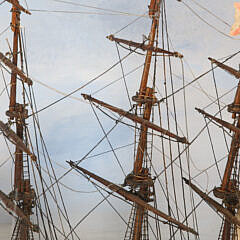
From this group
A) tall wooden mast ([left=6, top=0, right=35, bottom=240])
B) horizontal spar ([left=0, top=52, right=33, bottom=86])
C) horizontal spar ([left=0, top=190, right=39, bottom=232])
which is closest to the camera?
horizontal spar ([left=0, top=190, right=39, bottom=232])

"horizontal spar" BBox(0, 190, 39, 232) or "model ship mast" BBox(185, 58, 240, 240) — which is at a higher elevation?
"model ship mast" BBox(185, 58, 240, 240)

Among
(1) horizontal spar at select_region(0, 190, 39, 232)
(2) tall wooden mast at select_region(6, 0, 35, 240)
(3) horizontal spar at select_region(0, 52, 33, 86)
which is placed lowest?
(1) horizontal spar at select_region(0, 190, 39, 232)

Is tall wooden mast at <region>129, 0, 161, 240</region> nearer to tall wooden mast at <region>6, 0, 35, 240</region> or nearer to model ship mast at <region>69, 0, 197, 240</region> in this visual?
model ship mast at <region>69, 0, 197, 240</region>

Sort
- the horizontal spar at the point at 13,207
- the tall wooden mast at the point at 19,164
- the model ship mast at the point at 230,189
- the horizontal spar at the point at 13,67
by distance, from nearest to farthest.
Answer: the horizontal spar at the point at 13,207 < the horizontal spar at the point at 13,67 < the tall wooden mast at the point at 19,164 < the model ship mast at the point at 230,189

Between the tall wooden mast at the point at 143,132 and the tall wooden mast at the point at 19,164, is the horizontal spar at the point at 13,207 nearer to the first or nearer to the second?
the tall wooden mast at the point at 19,164

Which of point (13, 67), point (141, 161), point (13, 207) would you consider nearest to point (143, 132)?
point (141, 161)

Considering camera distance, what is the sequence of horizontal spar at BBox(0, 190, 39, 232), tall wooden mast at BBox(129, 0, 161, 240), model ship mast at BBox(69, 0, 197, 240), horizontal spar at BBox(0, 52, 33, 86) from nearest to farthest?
horizontal spar at BBox(0, 190, 39, 232)
horizontal spar at BBox(0, 52, 33, 86)
model ship mast at BBox(69, 0, 197, 240)
tall wooden mast at BBox(129, 0, 161, 240)

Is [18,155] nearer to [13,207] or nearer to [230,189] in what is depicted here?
[13,207]

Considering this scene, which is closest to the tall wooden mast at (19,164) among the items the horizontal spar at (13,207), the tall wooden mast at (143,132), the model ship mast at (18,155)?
the model ship mast at (18,155)

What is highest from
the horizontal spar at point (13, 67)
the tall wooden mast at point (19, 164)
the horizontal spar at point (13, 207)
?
the horizontal spar at point (13, 67)

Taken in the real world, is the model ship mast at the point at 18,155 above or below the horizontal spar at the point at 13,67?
below

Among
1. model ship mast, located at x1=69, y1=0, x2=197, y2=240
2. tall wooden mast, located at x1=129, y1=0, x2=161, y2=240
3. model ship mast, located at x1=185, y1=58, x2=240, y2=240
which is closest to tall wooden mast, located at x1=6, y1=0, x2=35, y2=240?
model ship mast, located at x1=69, y1=0, x2=197, y2=240

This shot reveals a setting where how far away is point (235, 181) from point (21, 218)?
206 inches

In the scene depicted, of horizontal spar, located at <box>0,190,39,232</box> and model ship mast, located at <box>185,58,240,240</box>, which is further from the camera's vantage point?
model ship mast, located at <box>185,58,240,240</box>
